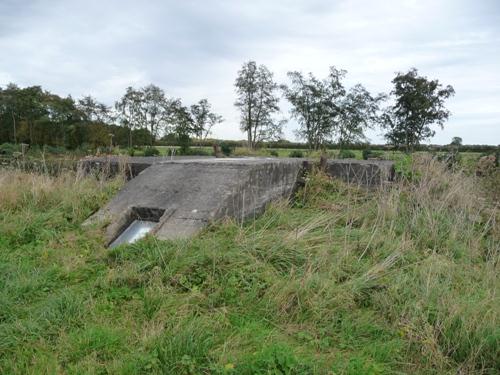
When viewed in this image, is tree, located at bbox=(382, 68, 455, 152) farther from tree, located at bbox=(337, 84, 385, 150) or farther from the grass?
the grass

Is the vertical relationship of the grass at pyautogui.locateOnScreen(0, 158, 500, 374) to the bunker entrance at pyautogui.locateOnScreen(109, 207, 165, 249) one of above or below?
below

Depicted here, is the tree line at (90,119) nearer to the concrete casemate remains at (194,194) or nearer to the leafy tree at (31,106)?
the leafy tree at (31,106)

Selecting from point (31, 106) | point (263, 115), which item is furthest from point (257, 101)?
point (31, 106)

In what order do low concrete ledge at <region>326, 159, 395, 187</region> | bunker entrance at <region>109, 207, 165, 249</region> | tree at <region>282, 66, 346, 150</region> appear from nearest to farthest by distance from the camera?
bunker entrance at <region>109, 207, 165, 249</region>, low concrete ledge at <region>326, 159, 395, 187</region>, tree at <region>282, 66, 346, 150</region>

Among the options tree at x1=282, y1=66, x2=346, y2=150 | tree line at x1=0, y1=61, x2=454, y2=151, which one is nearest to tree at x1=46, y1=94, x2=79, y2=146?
tree line at x1=0, y1=61, x2=454, y2=151

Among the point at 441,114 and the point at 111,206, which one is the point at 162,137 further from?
the point at 111,206

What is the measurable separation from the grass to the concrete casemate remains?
0.86ft

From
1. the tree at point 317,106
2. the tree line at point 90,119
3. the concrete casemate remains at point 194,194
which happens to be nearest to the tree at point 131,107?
the tree line at point 90,119

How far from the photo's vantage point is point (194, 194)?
4.95m

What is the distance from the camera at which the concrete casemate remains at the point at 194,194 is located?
178 inches

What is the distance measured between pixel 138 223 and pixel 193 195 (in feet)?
2.40

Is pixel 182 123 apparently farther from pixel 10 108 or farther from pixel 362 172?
pixel 362 172

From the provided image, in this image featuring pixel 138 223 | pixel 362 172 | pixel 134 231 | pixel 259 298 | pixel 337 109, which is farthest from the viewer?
pixel 337 109

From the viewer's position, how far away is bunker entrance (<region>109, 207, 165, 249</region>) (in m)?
4.53
